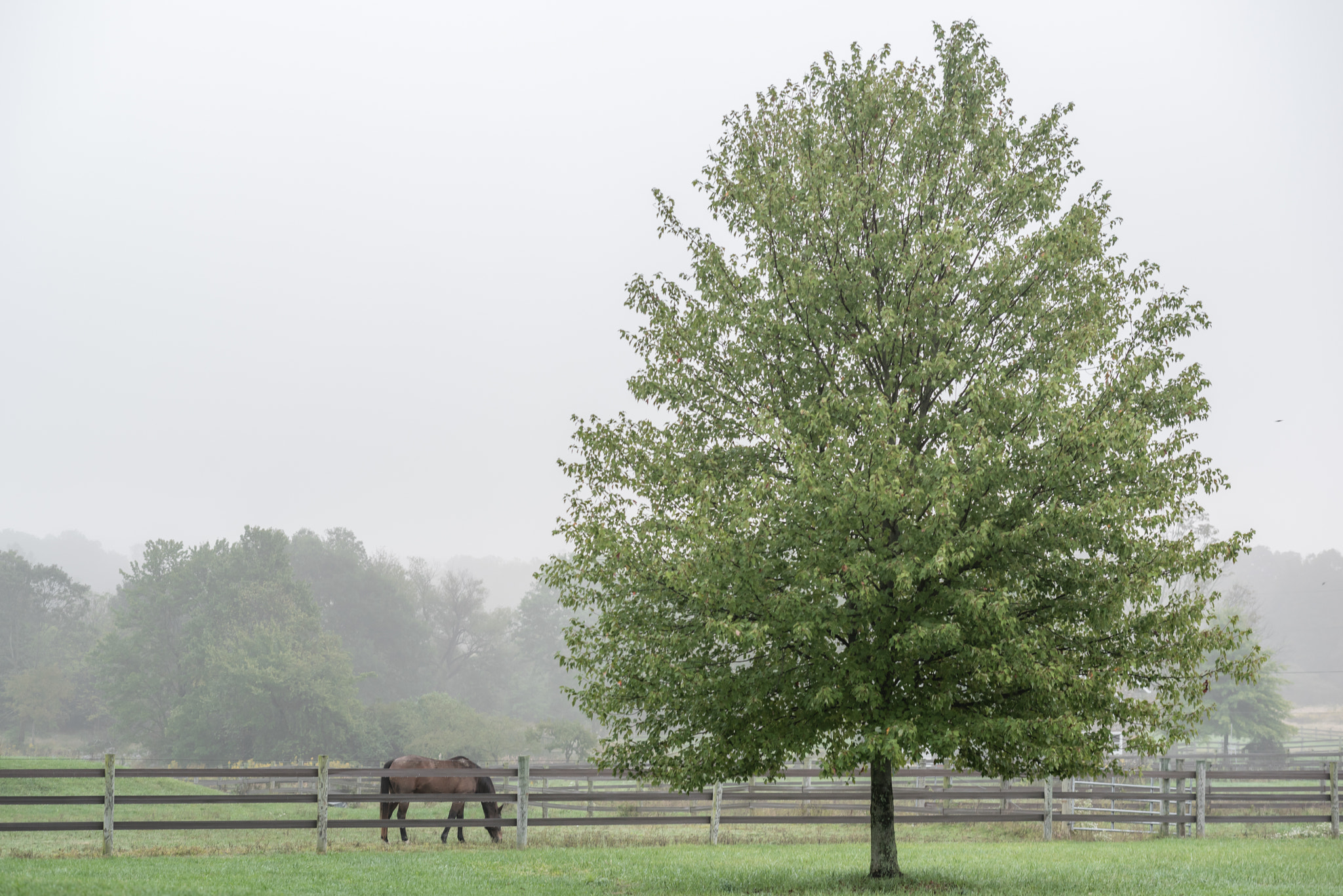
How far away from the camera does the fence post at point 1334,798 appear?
812 inches

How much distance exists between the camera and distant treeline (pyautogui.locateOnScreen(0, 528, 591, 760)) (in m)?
65.3

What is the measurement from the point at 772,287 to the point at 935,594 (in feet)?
15.1

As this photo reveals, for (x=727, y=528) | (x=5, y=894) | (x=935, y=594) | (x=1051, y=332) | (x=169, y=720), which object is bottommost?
(x=169, y=720)

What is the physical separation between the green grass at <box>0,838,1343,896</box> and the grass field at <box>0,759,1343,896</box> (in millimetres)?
41

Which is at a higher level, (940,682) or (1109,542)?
(1109,542)

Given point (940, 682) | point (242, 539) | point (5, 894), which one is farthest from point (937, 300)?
point (242, 539)

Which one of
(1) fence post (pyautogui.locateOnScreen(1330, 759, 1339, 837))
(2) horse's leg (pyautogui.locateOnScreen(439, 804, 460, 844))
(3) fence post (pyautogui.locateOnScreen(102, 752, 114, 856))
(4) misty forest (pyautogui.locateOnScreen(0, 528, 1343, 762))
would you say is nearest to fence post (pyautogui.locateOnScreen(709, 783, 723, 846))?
(2) horse's leg (pyautogui.locateOnScreen(439, 804, 460, 844))

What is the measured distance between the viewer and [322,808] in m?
17.3

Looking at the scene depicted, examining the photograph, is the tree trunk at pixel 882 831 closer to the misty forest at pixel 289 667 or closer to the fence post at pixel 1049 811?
the fence post at pixel 1049 811

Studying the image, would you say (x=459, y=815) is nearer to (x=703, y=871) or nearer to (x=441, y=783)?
(x=441, y=783)

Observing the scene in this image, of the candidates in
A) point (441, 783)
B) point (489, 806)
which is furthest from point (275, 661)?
point (489, 806)

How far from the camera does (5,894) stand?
10.7 metres

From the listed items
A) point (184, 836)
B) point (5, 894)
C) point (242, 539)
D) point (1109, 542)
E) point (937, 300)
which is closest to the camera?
point (5, 894)

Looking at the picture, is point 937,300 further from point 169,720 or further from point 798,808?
point 169,720
